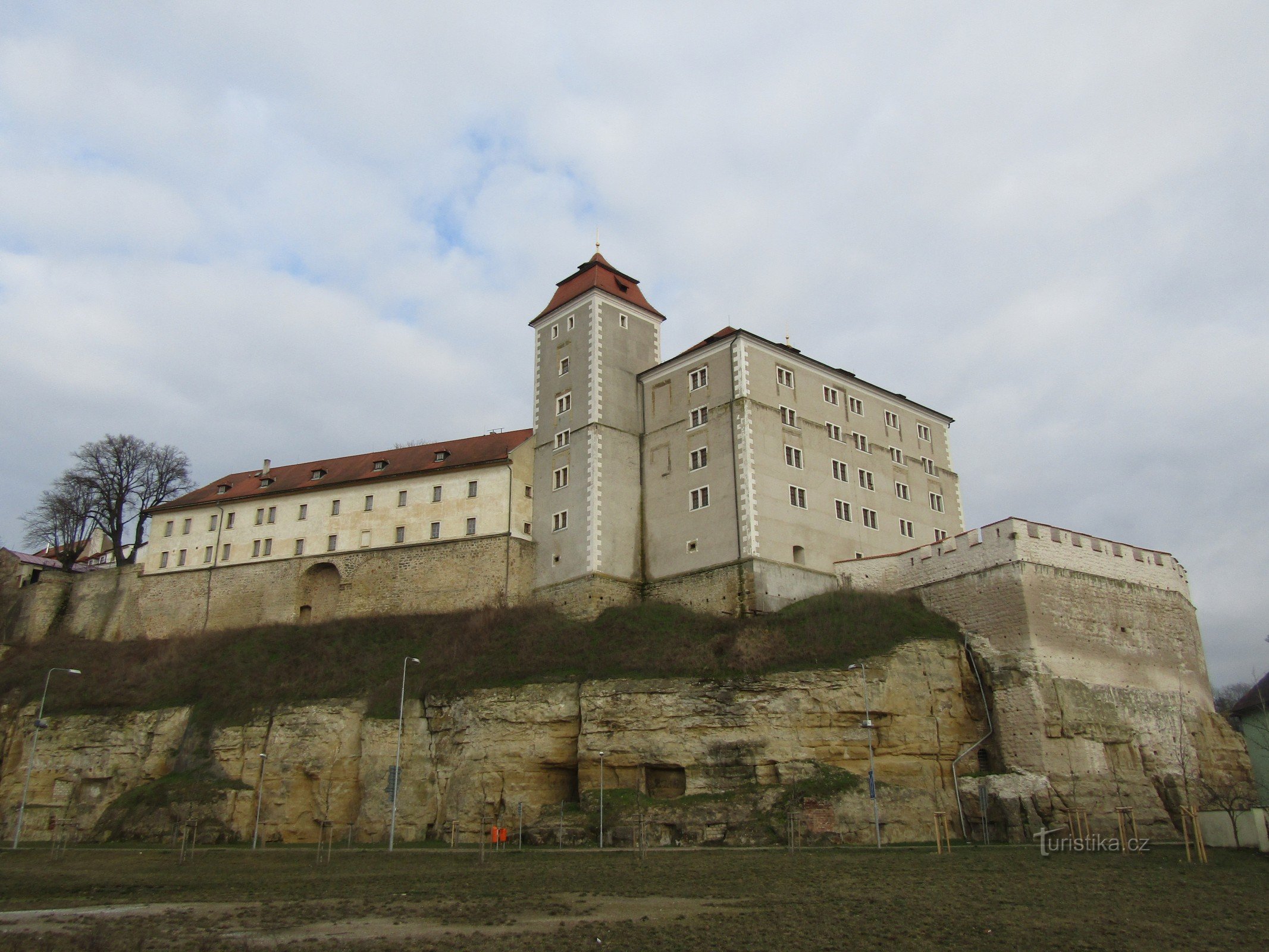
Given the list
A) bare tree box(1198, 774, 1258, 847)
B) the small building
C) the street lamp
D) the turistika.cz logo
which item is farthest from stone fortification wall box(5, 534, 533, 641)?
the small building

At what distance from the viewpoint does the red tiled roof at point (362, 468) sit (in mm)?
60625

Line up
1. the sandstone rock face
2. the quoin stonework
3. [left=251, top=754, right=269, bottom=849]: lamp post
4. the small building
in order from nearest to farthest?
the sandstone rock face
the quoin stonework
[left=251, top=754, right=269, bottom=849]: lamp post
the small building

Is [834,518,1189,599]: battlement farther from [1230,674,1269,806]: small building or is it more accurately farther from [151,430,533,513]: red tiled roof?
[151,430,533,513]: red tiled roof

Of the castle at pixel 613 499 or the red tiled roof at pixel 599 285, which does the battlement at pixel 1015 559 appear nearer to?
the castle at pixel 613 499

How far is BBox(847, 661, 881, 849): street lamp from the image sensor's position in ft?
116

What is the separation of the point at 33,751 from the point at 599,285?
3766 centimetres

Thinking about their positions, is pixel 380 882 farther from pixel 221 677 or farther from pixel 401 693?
pixel 221 677

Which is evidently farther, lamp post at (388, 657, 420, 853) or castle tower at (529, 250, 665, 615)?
castle tower at (529, 250, 665, 615)

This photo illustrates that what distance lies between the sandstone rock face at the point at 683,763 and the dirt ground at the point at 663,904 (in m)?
6.70

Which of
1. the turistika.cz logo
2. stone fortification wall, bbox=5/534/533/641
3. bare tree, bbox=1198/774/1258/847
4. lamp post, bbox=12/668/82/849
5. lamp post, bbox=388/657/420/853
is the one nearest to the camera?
the turistika.cz logo

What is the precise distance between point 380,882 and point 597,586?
26811 millimetres

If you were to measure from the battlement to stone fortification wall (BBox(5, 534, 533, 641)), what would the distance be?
748 inches

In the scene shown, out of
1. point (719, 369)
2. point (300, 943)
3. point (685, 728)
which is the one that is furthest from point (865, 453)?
point (300, 943)

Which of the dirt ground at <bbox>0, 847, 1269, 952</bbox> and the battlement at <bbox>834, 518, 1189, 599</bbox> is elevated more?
the battlement at <bbox>834, 518, 1189, 599</bbox>
